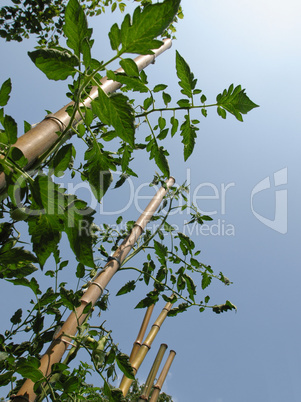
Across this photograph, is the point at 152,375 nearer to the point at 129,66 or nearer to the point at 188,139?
the point at 188,139

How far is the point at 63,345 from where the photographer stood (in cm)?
99

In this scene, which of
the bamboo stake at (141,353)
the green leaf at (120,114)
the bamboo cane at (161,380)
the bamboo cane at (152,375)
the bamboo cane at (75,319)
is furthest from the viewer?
the bamboo cane at (161,380)

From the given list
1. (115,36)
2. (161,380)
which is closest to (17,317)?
(115,36)

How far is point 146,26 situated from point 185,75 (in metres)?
0.29

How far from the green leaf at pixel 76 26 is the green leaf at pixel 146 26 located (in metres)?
0.06

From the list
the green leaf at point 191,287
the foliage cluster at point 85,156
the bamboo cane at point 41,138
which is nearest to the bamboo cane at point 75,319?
the foliage cluster at point 85,156

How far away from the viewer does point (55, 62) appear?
49cm

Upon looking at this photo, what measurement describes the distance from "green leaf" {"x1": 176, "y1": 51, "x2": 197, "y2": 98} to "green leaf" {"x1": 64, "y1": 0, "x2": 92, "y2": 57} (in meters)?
0.28

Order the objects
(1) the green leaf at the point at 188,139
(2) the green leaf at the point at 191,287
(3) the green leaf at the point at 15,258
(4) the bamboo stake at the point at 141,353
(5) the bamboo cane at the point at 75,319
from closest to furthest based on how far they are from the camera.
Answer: (3) the green leaf at the point at 15,258 → (1) the green leaf at the point at 188,139 → (5) the bamboo cane at the point at 75,319 → (2) the green leaf at the point at 191,287 → (4) the bamboo stake at the point at 141,353

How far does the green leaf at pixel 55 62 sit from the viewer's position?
1.54 ft

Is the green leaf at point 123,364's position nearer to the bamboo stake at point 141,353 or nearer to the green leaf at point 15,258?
the green leaf at point 15,258

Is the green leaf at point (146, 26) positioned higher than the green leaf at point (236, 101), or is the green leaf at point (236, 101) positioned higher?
the green leaf at point (236, 101)

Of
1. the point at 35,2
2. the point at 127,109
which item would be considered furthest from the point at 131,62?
the point at 35,2

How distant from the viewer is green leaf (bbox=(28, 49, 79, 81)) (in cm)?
47
